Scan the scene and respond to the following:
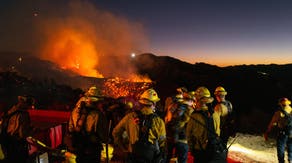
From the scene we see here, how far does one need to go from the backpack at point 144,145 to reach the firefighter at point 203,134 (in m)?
0.86

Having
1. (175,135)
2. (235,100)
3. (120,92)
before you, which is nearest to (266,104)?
(235,100)

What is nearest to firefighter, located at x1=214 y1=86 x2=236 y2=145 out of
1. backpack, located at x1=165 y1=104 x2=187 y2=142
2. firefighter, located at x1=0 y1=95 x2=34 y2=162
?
backpack, located at x1=165 y1=104 x2=187 y2=142

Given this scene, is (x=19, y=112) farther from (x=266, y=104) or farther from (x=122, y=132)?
(x=266, y=104)

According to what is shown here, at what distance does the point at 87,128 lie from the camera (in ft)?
14.9

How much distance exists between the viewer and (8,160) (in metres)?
5.30

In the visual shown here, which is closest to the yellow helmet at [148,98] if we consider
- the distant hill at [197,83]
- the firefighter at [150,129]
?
Result: the firefighter at [150,129]

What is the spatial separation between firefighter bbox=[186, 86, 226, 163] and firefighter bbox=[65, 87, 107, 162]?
4.50ft

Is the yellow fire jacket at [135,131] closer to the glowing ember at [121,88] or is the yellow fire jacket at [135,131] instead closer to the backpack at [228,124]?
the backpack at [228,124]

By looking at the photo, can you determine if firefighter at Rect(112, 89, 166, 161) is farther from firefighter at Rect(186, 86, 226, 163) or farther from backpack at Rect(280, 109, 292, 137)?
backpack at Rect(280, 109, 292, 137)

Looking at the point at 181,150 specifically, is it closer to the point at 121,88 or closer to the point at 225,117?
the point at 225,117

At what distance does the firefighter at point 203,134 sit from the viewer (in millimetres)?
4387

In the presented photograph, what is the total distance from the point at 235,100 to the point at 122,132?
29.3m

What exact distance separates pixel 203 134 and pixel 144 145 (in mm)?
1069

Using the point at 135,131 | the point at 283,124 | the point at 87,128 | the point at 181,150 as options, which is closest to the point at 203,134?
the point at 135,131
